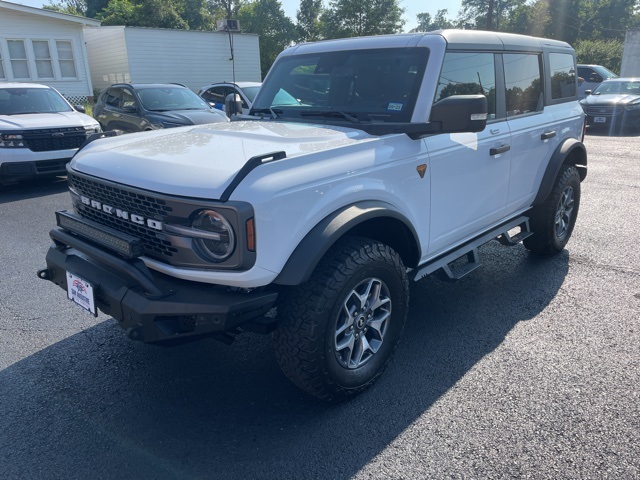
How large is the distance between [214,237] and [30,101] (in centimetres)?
856

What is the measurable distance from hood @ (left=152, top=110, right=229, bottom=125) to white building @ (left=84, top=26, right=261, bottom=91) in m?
13.9

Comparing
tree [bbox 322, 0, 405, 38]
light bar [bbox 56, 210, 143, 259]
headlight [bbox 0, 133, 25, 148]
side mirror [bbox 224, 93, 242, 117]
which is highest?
tree [bbox 322, 0, 405, 38]

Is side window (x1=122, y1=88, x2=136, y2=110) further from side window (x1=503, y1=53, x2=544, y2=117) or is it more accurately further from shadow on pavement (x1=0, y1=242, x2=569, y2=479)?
side window (x1=503, y1=53, x2=544, y2=117)

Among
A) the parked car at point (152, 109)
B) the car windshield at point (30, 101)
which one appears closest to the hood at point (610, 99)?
the parked car at point (152, 109)

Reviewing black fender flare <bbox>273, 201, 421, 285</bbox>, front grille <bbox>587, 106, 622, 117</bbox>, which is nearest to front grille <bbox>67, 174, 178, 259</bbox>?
black fender flare <bbox>273, 201, 421, 285</bbox>

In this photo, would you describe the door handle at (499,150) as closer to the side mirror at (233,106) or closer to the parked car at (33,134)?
the side mirror at (233,106)

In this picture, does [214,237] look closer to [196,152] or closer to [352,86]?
[196,152]

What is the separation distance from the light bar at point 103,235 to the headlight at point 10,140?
18.7 ft

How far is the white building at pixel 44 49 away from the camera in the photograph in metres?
19.9

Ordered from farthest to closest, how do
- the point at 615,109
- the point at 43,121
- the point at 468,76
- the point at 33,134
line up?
the point at 615,109, the point at 43,121, the point at 33,134, the point at 468,76

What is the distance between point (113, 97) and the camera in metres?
11.1

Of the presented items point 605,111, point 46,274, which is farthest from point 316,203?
point 605,111

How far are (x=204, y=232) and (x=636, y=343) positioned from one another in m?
3.06

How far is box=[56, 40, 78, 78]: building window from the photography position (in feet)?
70.3
